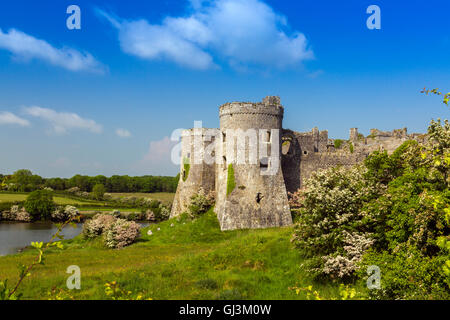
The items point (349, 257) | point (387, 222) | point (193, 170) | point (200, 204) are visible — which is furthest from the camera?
point (193, 170)

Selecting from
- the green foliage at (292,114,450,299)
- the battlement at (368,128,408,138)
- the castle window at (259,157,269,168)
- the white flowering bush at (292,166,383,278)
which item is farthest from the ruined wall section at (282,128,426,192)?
the white flowering bush at (292,166,383,278)

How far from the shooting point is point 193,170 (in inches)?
1703

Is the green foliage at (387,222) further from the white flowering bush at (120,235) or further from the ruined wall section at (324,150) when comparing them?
the white flowering bush at (120,235)

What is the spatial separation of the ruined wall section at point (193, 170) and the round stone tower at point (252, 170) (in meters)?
7.57

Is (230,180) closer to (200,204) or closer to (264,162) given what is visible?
(264,162)

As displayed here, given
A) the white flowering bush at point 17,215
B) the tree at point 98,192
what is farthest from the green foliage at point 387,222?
the tree at point 98,192

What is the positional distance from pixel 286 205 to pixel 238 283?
60.8 ft

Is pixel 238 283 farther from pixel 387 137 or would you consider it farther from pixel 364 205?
pixel 387 137

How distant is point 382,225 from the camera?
1588 cm

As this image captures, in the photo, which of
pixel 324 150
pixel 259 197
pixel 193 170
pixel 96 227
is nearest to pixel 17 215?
pixel 96 227

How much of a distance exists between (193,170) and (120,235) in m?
12.0

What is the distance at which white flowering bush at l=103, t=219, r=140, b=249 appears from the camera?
35.9 meters

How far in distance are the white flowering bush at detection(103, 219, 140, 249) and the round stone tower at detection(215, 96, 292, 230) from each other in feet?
32.4
